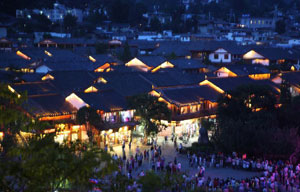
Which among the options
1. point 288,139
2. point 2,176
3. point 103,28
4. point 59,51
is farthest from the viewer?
point 103,28

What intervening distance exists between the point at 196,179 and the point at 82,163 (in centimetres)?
1002

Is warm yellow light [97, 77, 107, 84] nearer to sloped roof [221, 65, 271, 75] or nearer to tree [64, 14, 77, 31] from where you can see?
sloped roof [221, 65, 271, 75]

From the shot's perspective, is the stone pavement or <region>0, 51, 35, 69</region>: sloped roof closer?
the stone pavement

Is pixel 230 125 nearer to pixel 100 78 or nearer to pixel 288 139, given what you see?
pixel 288 139

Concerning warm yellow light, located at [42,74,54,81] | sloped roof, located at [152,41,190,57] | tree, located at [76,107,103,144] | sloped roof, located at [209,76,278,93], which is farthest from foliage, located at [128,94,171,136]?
sloped roof, located at [152,41,190,57]

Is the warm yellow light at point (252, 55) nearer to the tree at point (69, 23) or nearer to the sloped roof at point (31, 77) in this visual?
the sloped roof at point (31, 77)

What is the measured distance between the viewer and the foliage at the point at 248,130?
22.9 metres

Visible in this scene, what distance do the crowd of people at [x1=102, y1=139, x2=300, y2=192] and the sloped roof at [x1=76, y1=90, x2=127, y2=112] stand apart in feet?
12.5

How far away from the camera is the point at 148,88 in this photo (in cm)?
3431

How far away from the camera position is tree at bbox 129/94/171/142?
2548cm

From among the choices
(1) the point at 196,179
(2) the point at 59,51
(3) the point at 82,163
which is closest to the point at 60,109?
(1) the point at 196,179

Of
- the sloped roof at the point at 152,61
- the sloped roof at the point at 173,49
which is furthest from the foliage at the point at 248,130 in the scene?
the sloped roof at the point at 173,49

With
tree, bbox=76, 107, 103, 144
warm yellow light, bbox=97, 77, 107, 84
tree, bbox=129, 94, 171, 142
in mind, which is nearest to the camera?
tree, bbox=76, 107, 103, 144

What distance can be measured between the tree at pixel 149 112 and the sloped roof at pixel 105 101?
1330 millimetres
